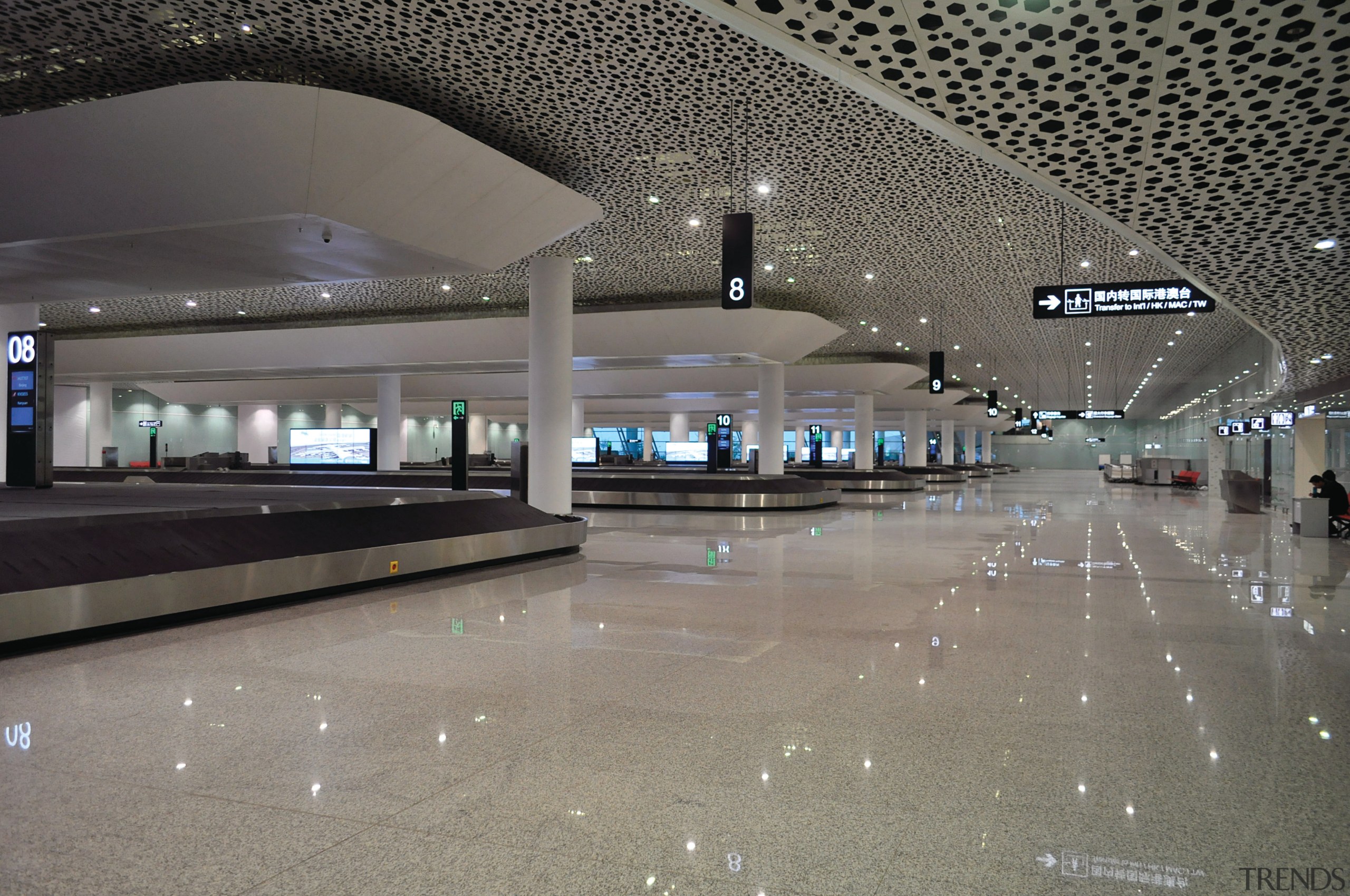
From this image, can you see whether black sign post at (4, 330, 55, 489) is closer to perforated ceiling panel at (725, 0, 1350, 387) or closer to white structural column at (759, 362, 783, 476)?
perforated ceiling panel at (725, 0, 1350, 387)

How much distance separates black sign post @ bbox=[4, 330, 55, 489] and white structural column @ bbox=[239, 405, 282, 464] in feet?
112

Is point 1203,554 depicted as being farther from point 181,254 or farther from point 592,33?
point 181,254

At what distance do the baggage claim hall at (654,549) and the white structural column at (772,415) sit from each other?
318 inches

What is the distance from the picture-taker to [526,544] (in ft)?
40.5

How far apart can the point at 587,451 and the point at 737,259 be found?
24.2 m

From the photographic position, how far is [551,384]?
562 inches

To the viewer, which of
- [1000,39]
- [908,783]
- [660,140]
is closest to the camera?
[908,783]

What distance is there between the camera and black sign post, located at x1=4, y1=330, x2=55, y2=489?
1157 centimetres

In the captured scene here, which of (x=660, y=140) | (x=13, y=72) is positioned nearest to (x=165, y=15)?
(x=13, y=72)

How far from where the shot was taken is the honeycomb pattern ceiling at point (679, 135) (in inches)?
311

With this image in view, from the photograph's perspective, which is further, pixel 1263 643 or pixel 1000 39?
pixel 1263 643

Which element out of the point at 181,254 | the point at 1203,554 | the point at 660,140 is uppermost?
the point at 660,140

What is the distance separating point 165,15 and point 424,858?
8.23m

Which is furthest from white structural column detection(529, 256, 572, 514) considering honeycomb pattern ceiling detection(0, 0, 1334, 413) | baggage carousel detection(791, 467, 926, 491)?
baggage carousel detection(791, 467, 926, 491)
